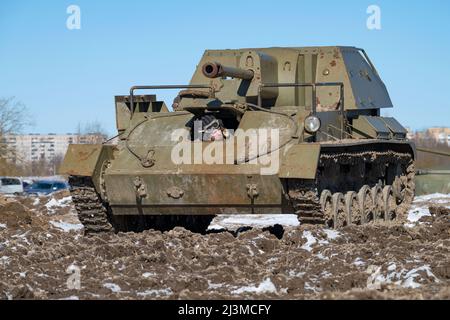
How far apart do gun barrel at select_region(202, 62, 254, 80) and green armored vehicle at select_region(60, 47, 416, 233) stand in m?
0.02

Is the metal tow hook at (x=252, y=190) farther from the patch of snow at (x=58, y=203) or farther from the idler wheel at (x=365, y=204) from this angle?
the patch of snow at (x=58, y=203)

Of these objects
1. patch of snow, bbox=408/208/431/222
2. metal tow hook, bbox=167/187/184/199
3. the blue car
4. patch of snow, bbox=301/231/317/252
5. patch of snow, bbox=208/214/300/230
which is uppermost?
metal tow hook, bbox=167/187/184/199

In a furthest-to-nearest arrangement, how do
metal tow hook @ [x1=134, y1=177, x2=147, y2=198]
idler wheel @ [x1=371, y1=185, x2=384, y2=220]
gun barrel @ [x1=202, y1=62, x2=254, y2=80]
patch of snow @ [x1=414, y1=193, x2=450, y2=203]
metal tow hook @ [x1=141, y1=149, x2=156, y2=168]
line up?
patch of snow @ [x1=414, y1=193, x2=450, y2=203], idler wheel @ [x1=371, y1=185, x2=384, y2=220], metal tow hook @ [x1=141, y1=149, x2=156, y2=168], metal tow hook @ [x1=134, y1=177, x2=147, y2=198], gun barrel @ [x1=202, y1=62, x2=254, y2=80]

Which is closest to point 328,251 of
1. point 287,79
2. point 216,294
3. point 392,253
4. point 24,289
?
point 392,253

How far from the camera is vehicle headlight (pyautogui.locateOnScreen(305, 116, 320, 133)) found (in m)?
13.6

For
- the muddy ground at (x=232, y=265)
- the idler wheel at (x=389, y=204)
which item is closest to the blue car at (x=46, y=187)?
the idler wheel at (x=389, y=204)

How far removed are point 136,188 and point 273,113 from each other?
2064 mm

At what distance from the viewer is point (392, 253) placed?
1123cm

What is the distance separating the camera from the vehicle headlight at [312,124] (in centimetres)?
1357

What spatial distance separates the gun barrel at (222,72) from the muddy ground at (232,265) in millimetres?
2041

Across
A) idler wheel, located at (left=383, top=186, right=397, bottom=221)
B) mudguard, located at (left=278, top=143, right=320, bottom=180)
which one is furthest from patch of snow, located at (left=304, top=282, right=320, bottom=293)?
idler wheel, located at (left=383, top=186, right=397, bottom=221)

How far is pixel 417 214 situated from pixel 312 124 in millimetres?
6059

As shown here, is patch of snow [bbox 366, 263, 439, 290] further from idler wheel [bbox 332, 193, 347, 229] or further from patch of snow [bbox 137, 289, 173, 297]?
idler wheel [bbox 332, 193, 347, 229]
